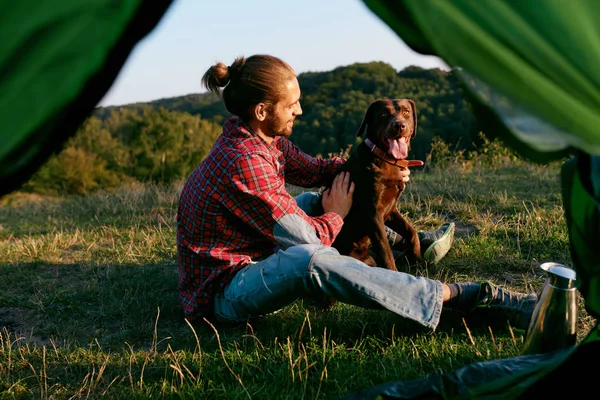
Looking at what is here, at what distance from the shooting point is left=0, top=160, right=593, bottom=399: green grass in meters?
2.06

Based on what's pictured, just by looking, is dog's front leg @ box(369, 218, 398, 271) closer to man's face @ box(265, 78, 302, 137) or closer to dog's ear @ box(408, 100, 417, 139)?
dog's ear @ box(408, 100, 417, 139)

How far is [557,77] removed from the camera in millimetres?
1286

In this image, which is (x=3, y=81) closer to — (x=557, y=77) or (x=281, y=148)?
(x=557, y=77)

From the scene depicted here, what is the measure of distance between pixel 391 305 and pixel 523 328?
685 mm

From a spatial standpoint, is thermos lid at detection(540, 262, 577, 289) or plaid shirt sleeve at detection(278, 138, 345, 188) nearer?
thermos lid at detection(540, 262, 577, 289)

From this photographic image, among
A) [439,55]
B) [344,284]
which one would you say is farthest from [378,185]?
[439,55]

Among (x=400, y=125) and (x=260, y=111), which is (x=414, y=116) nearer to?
(x=400, y=125)

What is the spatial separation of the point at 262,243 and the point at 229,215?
27cm

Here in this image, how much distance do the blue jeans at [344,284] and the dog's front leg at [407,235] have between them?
1261mm

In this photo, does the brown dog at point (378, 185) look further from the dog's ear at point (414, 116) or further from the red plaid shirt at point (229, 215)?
the red plaid shirt at point (229, 215)

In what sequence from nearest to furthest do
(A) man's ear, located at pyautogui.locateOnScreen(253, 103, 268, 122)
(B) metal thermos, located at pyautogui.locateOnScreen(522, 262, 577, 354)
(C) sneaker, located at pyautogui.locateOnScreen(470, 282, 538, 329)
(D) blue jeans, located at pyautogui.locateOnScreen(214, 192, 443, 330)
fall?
(B) metal thermos, located at pyautogui.locateOnScreen(522, 262, 577, 354), (D) blue jeans, located at pyautogui.locateOnScreen(214, 192, 443, 330), (C) sneaker, located at pyautogui.locateOnScreen(470, 282, 538, 329), (A) man's ear, located at pyautogui.locateOnScreen(253, 103, 268, 122)

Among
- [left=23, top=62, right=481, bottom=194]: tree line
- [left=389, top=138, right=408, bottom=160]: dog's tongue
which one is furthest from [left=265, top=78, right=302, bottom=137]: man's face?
[left=23, top=62, right=481, bottom=194]: tree line

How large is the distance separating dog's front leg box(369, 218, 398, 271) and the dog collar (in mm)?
400

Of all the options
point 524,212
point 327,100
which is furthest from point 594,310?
point 327,100
